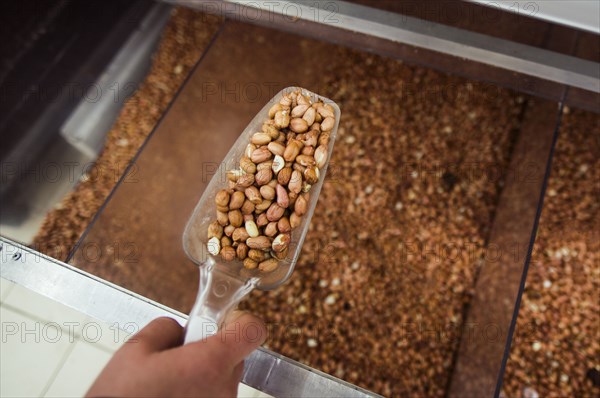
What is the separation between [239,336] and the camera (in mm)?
553

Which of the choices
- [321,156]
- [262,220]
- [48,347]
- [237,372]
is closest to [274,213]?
[262,220]

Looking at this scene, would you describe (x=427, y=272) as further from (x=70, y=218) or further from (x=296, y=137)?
(x=70, y=218)

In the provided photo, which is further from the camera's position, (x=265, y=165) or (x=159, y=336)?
(x=265, y=165)

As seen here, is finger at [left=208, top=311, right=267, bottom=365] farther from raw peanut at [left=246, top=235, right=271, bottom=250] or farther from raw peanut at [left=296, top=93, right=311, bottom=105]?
raw peanut at [left=296, top=93, right=311, bottom=105]

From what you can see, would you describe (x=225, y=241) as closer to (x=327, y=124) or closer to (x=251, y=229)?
(x=251, y=229)

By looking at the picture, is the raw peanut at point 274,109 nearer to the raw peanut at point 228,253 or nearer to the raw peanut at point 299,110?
the raw peanut at point 299,110

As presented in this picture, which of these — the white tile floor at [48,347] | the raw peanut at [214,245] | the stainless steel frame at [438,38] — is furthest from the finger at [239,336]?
the stainless steel frame at [438,38]

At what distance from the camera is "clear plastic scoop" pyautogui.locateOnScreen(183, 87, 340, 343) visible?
624 mm

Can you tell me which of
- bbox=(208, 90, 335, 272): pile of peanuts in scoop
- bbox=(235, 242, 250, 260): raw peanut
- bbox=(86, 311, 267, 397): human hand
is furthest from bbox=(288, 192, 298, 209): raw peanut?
bbox=(86, 311, 267, 397): human hand

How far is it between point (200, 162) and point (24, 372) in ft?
1.97

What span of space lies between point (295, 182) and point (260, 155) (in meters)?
0.07

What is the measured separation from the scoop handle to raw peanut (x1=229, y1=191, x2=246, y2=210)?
0.09 meters

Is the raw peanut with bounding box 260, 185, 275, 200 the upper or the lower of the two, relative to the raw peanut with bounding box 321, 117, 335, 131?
lower

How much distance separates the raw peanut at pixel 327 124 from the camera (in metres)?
0.72
